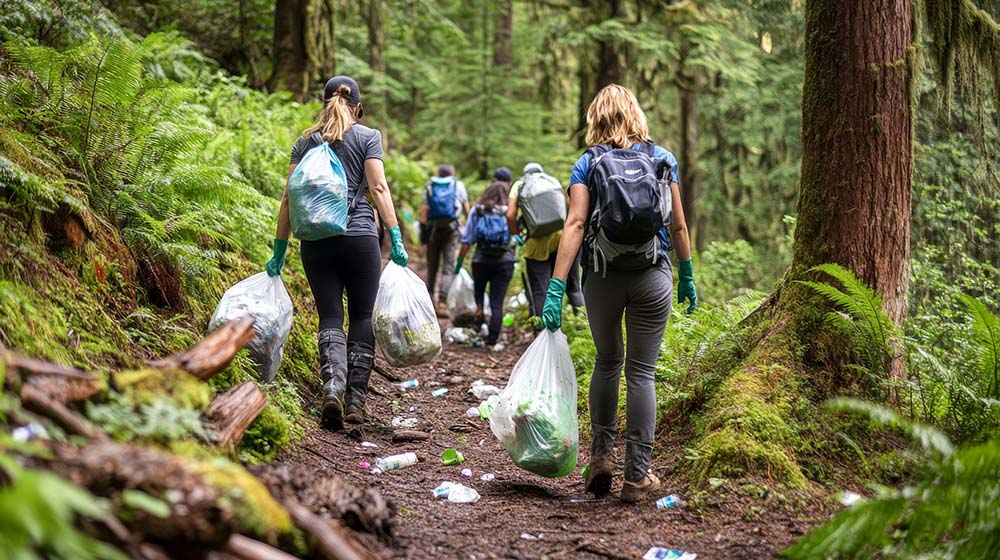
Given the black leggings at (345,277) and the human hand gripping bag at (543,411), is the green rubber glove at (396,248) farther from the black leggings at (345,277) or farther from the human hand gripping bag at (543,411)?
the human hand gripping bag at (543,411)

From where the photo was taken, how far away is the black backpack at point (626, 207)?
3809 mm

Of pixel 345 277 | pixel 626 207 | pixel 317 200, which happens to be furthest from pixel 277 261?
pixel 626 207

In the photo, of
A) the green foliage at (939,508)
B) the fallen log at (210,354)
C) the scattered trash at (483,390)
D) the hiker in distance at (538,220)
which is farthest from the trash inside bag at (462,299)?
the green foliage at (939,508)

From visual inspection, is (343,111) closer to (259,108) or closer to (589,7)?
(259,108)

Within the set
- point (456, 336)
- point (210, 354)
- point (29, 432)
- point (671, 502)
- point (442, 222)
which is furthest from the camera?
point (442, 222)

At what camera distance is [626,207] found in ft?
12.5

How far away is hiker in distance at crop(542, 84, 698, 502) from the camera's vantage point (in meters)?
3.86

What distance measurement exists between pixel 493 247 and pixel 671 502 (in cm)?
→ 508

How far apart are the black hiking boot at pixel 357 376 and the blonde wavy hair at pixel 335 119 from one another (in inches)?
55.2

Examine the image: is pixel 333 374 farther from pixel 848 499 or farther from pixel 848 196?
pixel 848 196

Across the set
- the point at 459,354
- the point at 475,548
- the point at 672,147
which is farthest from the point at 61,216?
the point at 672,147

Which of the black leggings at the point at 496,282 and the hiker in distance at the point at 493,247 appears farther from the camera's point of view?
the black leggings at the point at 496,282

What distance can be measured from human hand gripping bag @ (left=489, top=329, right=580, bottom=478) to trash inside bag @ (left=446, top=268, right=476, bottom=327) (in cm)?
510

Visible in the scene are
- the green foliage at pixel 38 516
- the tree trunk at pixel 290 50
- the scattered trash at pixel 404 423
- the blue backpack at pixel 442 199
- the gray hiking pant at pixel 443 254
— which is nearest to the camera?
the green foliage at pixel 38 516
